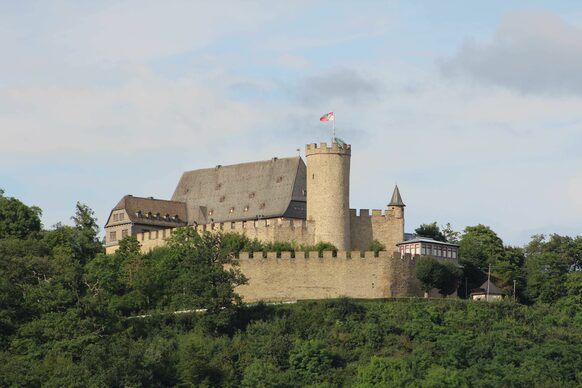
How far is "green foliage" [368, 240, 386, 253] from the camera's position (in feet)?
320

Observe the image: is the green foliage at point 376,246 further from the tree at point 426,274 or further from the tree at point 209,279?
the tree at point 209,279

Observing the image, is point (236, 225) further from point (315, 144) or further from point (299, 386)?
point (299, 386)

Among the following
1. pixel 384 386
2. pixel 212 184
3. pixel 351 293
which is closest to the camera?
pixel 384 386

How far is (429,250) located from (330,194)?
5.42 metres

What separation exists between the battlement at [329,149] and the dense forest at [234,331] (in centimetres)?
514


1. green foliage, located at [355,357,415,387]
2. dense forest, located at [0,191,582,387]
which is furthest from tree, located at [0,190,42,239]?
green foliage, located at [355,357,415,387]

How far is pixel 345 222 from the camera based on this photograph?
97375mm

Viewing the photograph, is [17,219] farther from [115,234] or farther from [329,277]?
[329,277]

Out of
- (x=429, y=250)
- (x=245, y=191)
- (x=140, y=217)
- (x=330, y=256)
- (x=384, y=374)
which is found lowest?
(x=384, y=374)

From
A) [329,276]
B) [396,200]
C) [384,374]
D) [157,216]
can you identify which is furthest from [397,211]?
[384,374]

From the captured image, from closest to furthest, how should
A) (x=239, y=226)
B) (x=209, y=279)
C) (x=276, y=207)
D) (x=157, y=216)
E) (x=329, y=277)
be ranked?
(x=209, y=279) < (x=329, y=277) < (x=239, y=226) < (x=276, y=207) < (x=157, y=216)

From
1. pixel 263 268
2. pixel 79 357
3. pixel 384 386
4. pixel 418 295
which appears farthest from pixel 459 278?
pixel 79 357

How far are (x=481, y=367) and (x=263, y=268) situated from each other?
13185mm

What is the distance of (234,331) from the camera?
87.4 metres
